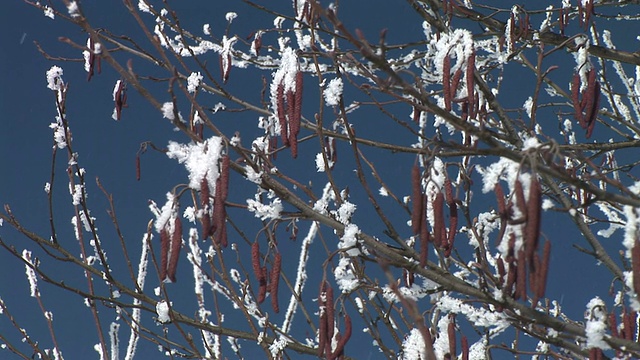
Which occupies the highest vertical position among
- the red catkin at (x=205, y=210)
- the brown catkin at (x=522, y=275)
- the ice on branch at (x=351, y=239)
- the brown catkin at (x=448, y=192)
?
the brown catkin at (x=448, y=192)

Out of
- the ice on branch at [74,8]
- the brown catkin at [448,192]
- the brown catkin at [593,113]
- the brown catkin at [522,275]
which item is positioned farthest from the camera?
the brown catkin at [593,113]

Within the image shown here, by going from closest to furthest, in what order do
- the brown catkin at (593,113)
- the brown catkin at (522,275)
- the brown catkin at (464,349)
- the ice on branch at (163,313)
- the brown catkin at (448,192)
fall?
the brown catkin at (522,275) → the brown catkin at (448,192) → the brown catkin at (464,349) → the brown catkin at (593,113) → the ice on branch at (163,313)

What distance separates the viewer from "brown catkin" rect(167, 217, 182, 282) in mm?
2020

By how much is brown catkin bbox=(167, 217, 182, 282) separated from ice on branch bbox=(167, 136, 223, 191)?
0.16 m

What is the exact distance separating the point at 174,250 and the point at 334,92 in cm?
103

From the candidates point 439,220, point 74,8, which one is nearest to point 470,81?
point 439,220

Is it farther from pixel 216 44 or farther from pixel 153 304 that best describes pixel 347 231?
pixel 216 44

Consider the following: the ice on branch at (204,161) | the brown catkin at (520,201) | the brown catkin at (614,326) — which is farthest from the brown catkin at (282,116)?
the brown catkin at (614,326)

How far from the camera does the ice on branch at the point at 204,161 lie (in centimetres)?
209

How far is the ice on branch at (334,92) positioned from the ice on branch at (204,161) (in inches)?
27.0

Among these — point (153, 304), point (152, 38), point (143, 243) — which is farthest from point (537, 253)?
point (143, 243)

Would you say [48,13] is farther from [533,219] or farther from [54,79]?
[533,219]

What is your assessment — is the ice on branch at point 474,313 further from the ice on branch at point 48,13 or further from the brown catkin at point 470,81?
the ice on branch at point 48,13

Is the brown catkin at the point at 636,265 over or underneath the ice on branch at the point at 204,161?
underneath
